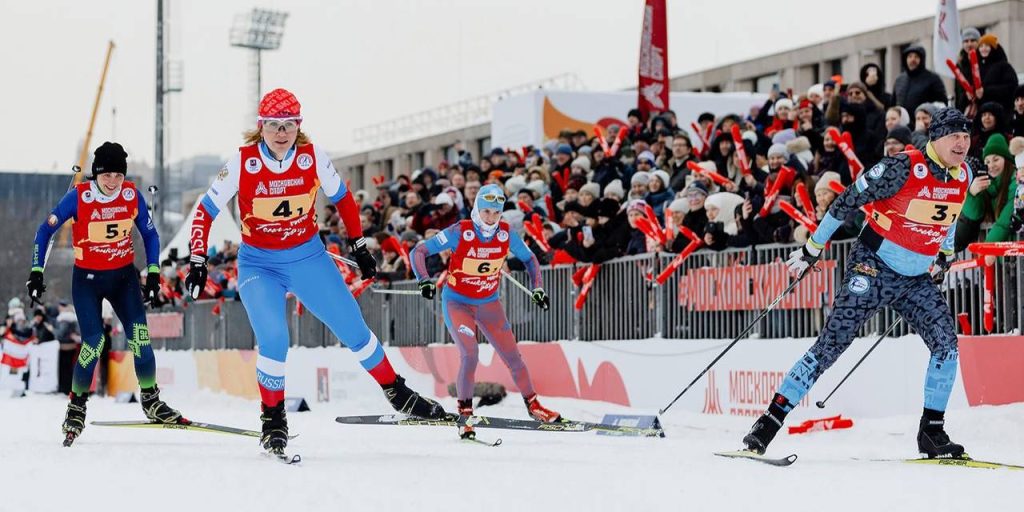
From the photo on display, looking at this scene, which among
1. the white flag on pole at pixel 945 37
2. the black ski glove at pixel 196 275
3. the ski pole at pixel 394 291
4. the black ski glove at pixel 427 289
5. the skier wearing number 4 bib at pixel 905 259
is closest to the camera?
the skier wearing number 4 bib at pixel 905 259

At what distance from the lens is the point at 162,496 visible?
255 inches

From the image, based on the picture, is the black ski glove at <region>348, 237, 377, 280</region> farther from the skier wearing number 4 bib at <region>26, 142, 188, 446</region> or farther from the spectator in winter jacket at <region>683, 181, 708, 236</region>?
the spectator in winter jacket at <region>683, 181, 708, 236</region>

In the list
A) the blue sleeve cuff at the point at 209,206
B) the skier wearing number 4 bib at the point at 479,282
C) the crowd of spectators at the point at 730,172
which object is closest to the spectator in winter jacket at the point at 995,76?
the crowd of spectators at the point at 730,172

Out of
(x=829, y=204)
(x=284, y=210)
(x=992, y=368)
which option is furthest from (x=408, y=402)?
(x=829, y=204)

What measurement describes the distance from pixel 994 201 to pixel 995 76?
2410 millimetres

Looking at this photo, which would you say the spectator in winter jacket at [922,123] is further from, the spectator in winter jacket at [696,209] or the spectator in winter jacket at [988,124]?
the spectator in winter jacket at [696,209]

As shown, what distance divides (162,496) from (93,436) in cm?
479

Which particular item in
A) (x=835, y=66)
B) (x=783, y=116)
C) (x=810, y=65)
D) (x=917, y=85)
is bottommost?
(x=783, y=116)

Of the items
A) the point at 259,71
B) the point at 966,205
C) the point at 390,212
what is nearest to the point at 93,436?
the point at 966,205

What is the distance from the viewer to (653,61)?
23.2m

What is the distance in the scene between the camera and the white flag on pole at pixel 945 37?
49.4ft

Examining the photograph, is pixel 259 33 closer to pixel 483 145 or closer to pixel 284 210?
pixel 483 145

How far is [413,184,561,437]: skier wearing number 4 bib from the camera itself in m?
11.5

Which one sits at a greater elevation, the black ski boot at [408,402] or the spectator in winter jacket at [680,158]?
the spectator in winter jacket at [680,158]
